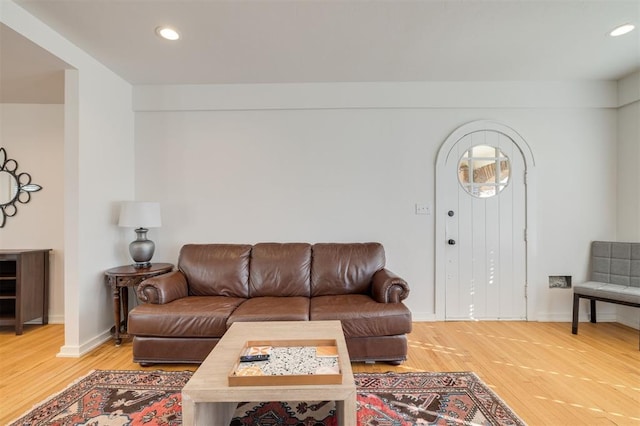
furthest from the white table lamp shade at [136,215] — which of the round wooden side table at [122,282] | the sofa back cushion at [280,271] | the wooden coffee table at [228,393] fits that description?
the wooden coffee table at [228,393]

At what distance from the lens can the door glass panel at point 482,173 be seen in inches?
130

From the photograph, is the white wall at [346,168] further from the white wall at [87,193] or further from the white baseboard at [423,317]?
the white wall at [87,193]

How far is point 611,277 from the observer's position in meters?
3.10

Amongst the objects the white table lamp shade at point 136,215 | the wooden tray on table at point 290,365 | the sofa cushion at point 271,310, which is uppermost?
the white table lamp shade at point 136,215

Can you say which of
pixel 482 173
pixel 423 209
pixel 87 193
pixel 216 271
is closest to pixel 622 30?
pixel 482 173

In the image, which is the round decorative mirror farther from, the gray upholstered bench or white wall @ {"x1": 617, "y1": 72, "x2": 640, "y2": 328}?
white wall @ {"x1": 617, "y1": 72, "x2": 640, "y2": 328}

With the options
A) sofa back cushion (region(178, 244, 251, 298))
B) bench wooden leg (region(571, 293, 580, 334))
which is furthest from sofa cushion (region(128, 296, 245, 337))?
bench wooden leg (region(571, 293, 580, 334))

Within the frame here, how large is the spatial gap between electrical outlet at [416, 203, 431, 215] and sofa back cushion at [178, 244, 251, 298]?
1896 mm

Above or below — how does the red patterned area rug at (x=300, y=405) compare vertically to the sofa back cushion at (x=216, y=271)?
below

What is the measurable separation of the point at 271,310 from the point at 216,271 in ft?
2.79

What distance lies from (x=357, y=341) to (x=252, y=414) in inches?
36.5

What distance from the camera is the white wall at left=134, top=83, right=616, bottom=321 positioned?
3301mm

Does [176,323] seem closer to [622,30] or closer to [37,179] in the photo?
[37,179]

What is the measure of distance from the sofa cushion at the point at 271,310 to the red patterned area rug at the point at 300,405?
21.8 inches
